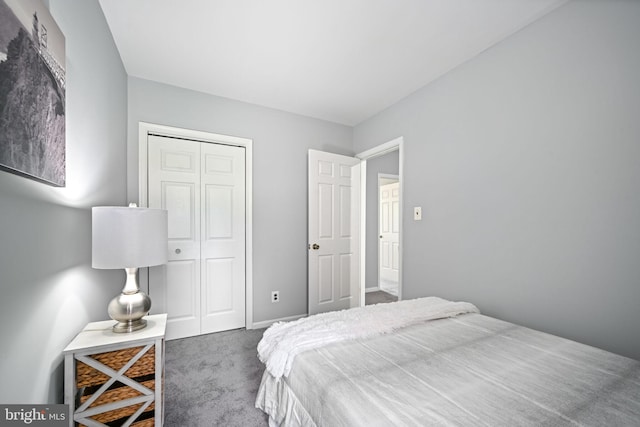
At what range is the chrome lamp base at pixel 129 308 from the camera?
4.40ft

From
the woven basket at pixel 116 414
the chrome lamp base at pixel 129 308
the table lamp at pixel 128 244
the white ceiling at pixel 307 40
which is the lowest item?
the woven basket at pixel 116 414

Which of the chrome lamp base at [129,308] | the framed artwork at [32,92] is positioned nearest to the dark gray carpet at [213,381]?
the chrome lamp base at [129,308]

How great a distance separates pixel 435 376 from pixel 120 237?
1.51 metres

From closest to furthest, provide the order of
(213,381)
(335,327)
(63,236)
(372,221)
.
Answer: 1. (63,236)
2. (335,327)
3. (213,381)
4. (372,221)

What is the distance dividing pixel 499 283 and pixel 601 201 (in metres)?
0.81

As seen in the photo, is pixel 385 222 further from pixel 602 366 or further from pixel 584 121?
pixel 602 366

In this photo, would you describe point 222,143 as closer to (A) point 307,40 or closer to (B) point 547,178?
(A) point 307,40

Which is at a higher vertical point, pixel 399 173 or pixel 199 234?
pixel 399 173

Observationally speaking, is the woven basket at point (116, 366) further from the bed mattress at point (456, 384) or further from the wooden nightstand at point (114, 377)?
the bed mattress at point (456, 384)

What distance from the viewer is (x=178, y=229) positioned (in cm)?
270

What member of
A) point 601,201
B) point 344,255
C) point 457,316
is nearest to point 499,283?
point 457,316

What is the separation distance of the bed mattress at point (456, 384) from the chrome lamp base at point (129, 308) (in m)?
0.79

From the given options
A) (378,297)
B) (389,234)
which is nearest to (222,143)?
(378,297)

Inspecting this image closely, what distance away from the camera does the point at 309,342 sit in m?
1.32
